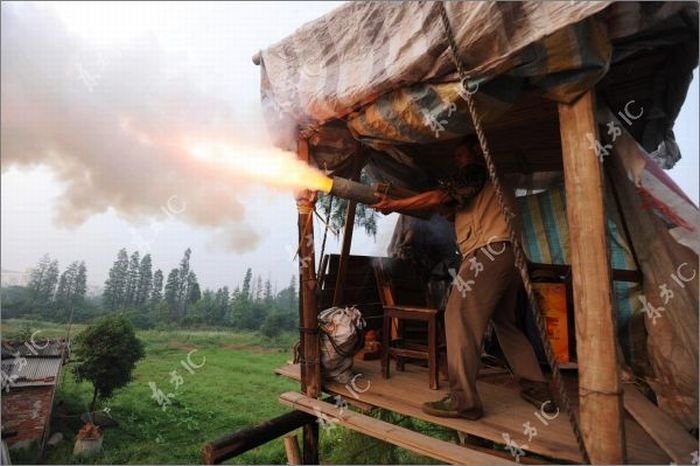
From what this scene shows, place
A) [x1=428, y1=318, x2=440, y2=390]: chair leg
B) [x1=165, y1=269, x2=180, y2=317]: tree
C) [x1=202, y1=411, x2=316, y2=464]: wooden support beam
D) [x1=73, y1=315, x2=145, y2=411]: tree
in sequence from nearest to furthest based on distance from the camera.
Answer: [x1=202, y1=411, x2=316, y2=464]: wooden support beam → [x1=428, y1=318, x2=440, y2=390]: chair leg → [x1=73, y1=315, x2=145, y2=411]: tree → [x1=165, y1=269, x2=180, y2=317]: tree

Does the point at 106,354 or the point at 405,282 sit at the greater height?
the point at 405,282

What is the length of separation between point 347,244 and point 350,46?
271 centimetres

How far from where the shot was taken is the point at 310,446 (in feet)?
15.4

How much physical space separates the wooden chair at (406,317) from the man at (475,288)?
0.71m

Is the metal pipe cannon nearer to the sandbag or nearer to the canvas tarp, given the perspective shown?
the canvas tarp

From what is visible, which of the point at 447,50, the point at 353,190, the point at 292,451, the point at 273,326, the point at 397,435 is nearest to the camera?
the point at 447,50

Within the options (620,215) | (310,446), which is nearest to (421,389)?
(310,446)

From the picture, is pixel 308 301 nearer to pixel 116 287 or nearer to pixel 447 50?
pixel 447 50

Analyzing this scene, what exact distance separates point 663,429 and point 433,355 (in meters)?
1.81

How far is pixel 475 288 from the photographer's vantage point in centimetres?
303

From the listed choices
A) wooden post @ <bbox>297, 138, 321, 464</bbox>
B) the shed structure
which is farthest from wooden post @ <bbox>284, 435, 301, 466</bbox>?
wooden post @ <bbox>297, 138, 321, 464</bbox>

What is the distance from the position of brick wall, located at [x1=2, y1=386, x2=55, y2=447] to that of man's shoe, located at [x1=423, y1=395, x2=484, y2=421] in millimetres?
23364

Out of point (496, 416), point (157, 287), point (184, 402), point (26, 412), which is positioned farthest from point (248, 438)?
point (184, 402)

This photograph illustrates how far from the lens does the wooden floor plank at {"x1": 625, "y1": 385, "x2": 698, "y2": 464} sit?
2.24 m
